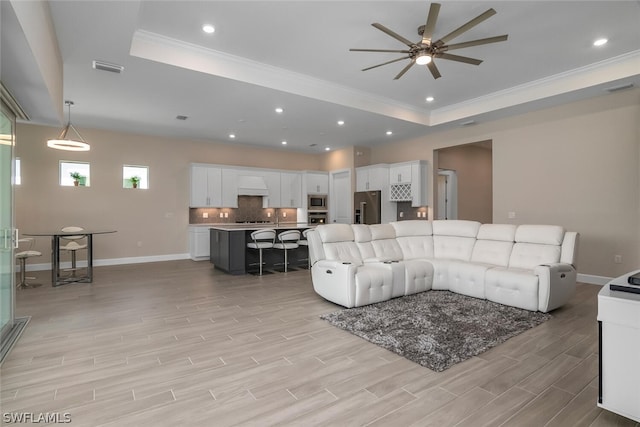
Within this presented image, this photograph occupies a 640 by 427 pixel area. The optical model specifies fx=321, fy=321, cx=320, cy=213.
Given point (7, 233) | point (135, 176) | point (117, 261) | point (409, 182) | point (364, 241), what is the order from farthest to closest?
point (409, 182), point (135, 176), point (117, 261), point (364, 241), point (7, 233)

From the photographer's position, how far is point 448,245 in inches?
212

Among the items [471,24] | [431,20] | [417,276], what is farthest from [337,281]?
[471,24]

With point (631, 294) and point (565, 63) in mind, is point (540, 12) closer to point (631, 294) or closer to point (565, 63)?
point (565, 63)

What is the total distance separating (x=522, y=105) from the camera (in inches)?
224

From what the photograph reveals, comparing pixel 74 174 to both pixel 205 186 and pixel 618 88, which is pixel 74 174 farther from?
pixel 618 88

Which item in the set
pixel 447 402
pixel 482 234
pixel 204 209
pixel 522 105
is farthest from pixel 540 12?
pixel 204 209

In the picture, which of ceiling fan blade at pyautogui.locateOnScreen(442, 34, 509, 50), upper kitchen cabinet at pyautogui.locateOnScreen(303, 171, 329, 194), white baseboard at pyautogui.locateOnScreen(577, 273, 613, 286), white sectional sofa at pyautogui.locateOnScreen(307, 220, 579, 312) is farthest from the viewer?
upper kitchen cabinet at pyautogui.locateOnScreen(303, 171, 329, 194)

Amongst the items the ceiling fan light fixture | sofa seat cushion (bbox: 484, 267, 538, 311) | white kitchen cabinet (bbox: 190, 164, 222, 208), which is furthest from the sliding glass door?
sofa seat cushion (bbox: 484, 267, 538, 311)

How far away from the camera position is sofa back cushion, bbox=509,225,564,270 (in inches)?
168

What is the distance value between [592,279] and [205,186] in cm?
835

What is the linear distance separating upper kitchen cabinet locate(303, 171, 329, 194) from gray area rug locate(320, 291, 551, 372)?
5902mm

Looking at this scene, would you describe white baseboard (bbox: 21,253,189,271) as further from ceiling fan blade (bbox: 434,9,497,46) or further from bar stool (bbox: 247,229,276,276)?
ceiling fan blade (bbox: 434,9,497,46)

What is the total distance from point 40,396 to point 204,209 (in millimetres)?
6811

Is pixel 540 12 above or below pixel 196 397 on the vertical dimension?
above
